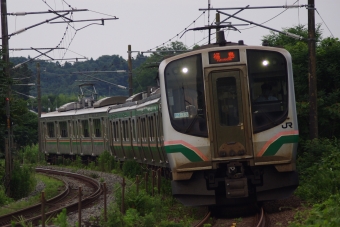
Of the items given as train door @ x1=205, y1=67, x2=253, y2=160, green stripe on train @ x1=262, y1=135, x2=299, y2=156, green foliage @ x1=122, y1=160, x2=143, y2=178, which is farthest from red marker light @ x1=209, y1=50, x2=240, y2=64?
green foliage @ x1=122, y1=160, x2=143, y2=178

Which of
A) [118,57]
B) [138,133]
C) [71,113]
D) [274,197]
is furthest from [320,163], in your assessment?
[118,57]

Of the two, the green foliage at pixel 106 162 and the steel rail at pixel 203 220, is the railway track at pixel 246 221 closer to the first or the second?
the steel rail at pixel 203 220

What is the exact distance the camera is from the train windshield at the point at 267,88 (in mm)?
13906

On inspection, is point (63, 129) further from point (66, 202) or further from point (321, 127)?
point (66, 202)

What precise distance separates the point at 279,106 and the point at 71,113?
23.7 m

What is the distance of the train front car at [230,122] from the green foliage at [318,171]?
4.42ft

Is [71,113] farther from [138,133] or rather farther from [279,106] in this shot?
[279,106]

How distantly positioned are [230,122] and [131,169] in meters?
13.5

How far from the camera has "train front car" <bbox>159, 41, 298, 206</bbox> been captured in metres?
13.8

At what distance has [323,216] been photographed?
1116 centimetres

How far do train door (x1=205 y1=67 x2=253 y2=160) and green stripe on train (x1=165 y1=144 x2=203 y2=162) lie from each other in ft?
1.02

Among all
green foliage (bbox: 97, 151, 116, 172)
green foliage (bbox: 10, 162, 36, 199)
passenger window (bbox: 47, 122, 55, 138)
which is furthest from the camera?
passenger window (bbox: 47, 122, 55, 138)

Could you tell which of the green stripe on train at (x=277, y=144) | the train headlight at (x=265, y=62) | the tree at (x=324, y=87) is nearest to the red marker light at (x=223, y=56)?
the train headlight at (x=265, y=62)

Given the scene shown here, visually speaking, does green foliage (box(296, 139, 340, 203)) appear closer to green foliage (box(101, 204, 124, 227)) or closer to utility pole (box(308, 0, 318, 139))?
utility pole (box(308, 0, 318, 139))
